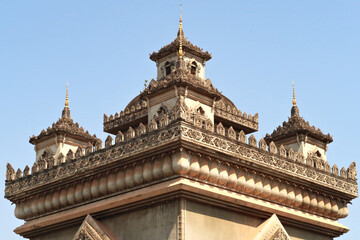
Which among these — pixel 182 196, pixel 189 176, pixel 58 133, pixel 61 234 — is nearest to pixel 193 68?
pixel 189 176

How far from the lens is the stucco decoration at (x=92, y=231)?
74.5 ft

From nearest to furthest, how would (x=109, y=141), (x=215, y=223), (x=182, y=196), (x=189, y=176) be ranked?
(x=182, y=196) < (x=189, y=176) < (x=215, y=223) < (x=109, y=141)

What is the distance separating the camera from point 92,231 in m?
23.0

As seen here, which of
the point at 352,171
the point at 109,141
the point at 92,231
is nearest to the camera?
the point at 92,231

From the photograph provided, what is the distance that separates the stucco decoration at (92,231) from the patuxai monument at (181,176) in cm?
4

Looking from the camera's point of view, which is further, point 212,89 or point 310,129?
point 310,129

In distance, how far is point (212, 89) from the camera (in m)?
23.5

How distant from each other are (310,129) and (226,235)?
7.15 metres

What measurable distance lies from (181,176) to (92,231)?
4.32 m

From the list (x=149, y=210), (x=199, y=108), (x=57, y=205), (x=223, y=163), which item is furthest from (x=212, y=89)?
(x=57, y=205)

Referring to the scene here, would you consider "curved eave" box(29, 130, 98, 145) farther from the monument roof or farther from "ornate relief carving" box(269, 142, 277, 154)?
"ornate relief carving" box(269, 142, 277, 154)

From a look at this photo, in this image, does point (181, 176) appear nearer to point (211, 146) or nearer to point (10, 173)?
point (211, 146)

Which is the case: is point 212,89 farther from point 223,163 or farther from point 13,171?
point 13,171

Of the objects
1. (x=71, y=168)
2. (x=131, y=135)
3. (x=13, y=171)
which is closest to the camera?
(x=131, y=135)
